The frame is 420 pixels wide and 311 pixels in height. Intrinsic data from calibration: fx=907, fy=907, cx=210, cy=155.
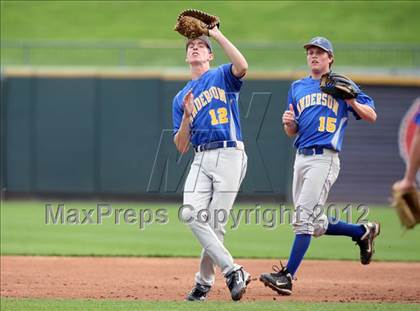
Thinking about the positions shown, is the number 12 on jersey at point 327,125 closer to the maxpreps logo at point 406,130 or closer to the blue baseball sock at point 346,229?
the blue baseball sock at point 346,229

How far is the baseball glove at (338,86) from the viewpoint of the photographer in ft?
24.4

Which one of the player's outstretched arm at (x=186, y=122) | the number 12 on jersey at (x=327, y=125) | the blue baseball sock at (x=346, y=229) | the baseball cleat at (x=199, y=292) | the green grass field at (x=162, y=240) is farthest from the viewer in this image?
the green grass field at (x=162, y=240)

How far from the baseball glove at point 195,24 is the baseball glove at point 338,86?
1.10m

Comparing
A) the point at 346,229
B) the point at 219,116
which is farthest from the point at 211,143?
the point at 346,229

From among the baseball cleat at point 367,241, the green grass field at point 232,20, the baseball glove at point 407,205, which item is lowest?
the green grass field at point 232,20

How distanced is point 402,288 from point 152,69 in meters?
11.7

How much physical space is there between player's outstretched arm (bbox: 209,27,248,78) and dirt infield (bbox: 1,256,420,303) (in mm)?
1882

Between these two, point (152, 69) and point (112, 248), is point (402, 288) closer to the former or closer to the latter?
point (112, 248)

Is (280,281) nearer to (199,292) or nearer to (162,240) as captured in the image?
(199,292)

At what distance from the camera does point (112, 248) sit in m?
12.2

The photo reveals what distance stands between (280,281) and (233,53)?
2007mm

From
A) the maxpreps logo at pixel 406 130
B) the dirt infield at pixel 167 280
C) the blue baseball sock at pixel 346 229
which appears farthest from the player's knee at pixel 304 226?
the maxpreps logo at pixel 406 130

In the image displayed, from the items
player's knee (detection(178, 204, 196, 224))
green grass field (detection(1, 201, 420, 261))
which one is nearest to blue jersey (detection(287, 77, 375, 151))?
player's knee (detection(178, 204, 196, 224))

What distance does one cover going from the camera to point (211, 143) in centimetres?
713
